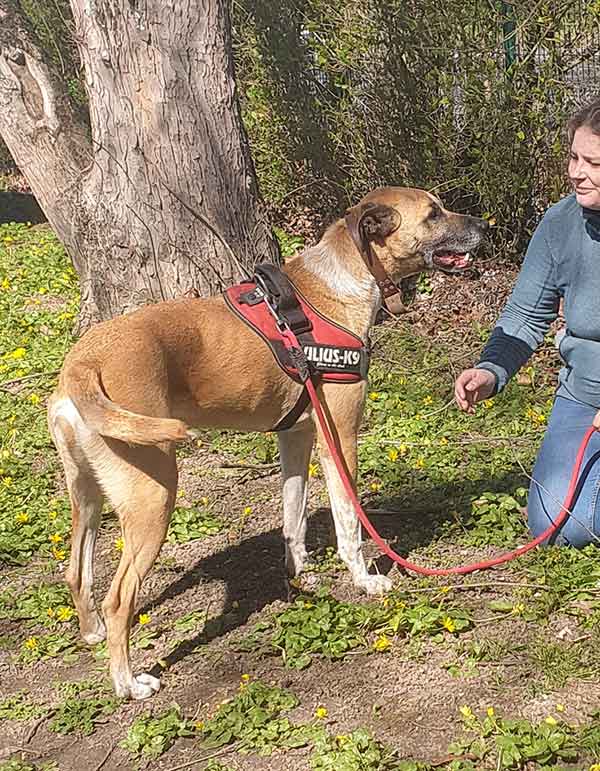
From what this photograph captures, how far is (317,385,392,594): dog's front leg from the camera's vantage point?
14.0 ft

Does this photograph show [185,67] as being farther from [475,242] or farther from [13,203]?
[13,203]

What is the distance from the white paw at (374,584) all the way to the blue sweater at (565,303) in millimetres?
967

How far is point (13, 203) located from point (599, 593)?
41.1 ft

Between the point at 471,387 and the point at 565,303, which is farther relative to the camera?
the point at 565,303

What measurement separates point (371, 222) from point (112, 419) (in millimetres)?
1634

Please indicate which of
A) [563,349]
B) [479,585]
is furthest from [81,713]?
[563,349]

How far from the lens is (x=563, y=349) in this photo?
4.48 m

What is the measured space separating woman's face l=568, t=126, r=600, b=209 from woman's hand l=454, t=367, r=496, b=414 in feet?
2.69

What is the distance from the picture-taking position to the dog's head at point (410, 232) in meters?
4.42

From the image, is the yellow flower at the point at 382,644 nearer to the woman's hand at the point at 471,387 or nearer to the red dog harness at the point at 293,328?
the woman's hand at the point at 471,387

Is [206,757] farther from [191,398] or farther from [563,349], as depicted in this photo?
[563,349]

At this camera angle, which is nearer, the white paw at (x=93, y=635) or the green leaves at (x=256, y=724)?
the green leaves at (x=256, y=724)

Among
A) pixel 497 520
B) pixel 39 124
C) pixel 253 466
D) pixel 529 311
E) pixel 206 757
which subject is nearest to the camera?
pixel 206 757

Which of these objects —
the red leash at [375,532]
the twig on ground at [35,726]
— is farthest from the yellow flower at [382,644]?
the twig on ground at [35,726]
